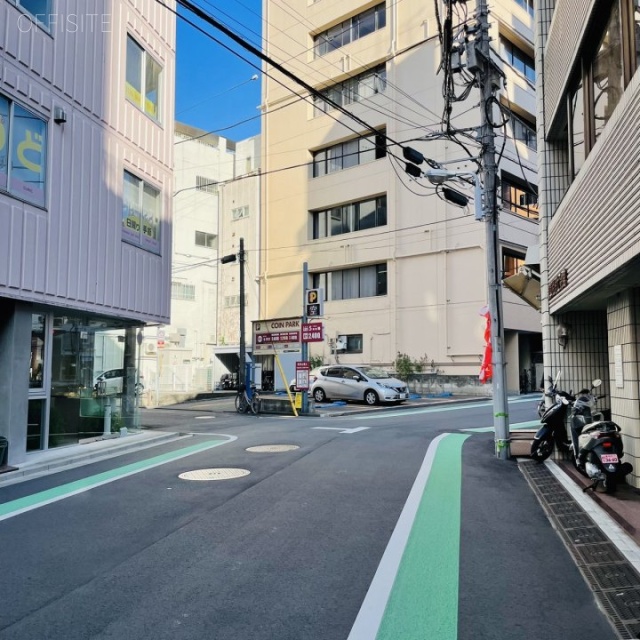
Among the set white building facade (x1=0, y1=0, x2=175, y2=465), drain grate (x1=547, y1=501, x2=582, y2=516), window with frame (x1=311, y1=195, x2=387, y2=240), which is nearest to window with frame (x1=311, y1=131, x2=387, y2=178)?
window with frame (x1=311, y1=195, x2=387, y2=240)

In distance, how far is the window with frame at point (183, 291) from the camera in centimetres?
4397

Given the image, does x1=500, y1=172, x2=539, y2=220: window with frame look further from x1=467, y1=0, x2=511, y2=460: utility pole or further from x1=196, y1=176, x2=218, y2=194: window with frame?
x1=196, y1=176, x2=218, y2=194: window with frame

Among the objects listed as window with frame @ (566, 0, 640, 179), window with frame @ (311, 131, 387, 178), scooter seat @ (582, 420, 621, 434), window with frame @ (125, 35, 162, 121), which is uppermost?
window with frame @ (311, 131, 387, 178)

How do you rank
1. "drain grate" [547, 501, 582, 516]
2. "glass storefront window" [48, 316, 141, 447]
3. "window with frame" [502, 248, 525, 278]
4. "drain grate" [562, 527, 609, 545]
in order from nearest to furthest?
"drain grate" [562, 527, 609, 545] < "drain grate" [547, 501, 582, 516] < "glass storefront window" [48, 316, 141, 447] < "window with frame" [502, 248, 525, 278]

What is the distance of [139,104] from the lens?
1405 centimetres

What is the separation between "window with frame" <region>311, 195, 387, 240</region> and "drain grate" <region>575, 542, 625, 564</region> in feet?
93.6

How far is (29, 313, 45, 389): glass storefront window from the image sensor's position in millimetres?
11000

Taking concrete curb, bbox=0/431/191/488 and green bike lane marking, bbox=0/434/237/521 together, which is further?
concrete curb, bbox=0/431/191/488

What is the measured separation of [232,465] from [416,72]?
2794 cm

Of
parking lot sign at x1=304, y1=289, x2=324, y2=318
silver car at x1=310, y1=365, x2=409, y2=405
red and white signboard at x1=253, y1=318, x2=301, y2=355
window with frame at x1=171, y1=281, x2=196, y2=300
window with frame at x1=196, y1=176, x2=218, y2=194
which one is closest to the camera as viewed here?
parking lot sign at x1=304, y1=289, x2=324, y2=318

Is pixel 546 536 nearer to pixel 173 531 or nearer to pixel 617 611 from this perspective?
Answer: pixel 617 611

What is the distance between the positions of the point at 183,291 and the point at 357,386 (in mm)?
24464

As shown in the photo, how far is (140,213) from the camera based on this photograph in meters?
14.0

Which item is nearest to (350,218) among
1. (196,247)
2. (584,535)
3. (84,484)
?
(196,247)
